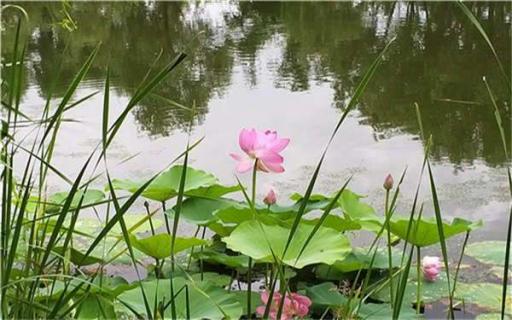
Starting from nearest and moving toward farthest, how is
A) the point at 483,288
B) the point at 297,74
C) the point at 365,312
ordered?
1. the point at 365,312
2. the point at 483,288
3. the point at 297,74

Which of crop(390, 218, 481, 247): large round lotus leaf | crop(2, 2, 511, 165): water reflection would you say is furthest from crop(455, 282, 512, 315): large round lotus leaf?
crop(2, 2, 511, 165): water reflection

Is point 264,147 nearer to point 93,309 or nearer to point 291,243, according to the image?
point 291,243

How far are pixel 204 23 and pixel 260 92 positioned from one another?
1.69 metres

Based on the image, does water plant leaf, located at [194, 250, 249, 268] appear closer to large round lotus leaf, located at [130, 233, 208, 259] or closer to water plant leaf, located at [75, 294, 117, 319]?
large round lotus leaf, located at [130, 233, 208, 259]

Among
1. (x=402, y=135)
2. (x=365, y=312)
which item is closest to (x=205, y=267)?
(x=365, y=312)

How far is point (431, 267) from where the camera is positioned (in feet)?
3.89

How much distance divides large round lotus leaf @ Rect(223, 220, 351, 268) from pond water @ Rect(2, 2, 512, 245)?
0.18 meters

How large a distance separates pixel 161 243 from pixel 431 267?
45cm

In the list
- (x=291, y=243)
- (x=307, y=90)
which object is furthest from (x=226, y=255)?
(x=307, y=90)

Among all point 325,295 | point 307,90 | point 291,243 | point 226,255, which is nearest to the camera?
point 291,243

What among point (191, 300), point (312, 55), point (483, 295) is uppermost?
point (312, 55)

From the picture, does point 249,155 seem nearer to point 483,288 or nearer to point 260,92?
point 483,288

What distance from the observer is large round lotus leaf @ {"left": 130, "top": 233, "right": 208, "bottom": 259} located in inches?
40.7

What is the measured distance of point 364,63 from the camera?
3262 mm
